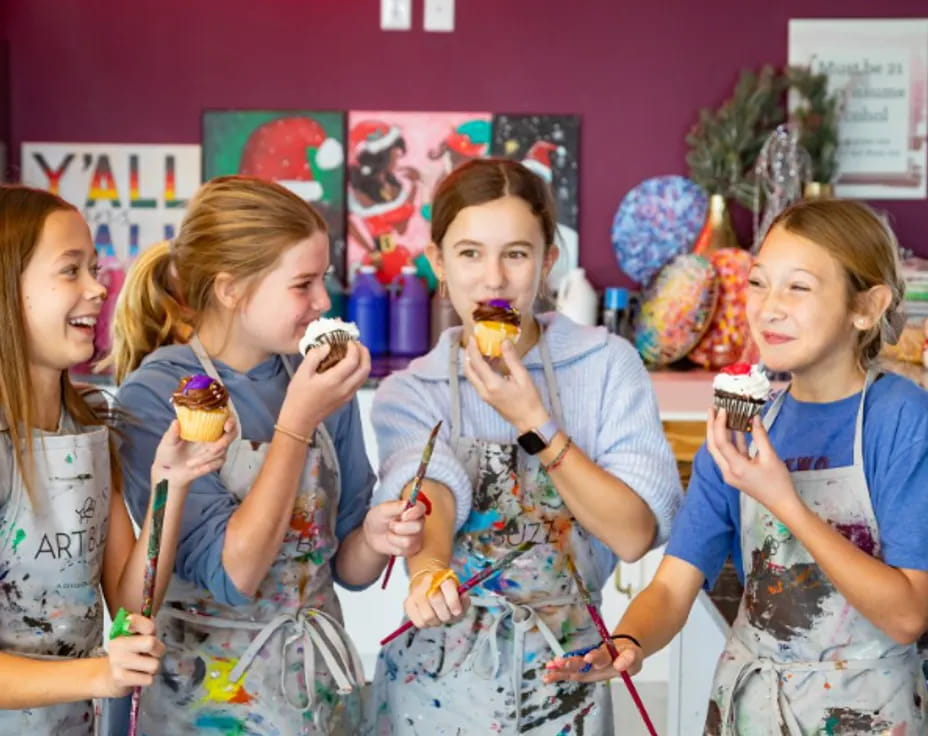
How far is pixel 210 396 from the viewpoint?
1.42 metres

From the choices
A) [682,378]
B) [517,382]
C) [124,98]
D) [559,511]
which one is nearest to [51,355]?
[517,382]

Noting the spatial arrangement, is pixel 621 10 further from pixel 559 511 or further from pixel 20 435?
pixel 20 435

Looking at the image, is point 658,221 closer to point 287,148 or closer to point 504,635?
point 287,148

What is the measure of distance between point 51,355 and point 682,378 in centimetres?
230

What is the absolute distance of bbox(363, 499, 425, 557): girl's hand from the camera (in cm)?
144

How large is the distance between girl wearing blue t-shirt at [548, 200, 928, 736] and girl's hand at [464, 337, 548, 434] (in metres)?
0.22

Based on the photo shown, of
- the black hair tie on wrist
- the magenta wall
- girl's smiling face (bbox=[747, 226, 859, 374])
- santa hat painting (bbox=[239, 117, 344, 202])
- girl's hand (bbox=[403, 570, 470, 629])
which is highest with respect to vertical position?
the magenta wall

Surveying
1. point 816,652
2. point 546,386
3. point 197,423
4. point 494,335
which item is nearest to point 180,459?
point 197,423

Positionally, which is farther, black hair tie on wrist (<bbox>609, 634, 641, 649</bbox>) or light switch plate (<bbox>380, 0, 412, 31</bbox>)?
light switch plate (<bbox>380, 0, 412, 31</bbox>)

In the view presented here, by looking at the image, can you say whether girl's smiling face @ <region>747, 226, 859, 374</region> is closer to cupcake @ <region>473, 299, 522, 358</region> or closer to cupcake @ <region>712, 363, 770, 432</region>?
cupcake @ <region>712, 363, 770, 432</region>

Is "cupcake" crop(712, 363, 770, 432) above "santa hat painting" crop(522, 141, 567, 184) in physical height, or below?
below

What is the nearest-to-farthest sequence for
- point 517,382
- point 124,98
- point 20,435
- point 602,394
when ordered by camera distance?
point 20,435 → point 517,382 → point 602,394 → point 124,98

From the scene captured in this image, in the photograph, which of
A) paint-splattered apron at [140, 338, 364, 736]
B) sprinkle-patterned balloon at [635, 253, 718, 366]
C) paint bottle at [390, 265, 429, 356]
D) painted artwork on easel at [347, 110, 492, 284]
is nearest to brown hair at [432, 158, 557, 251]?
paint-splattered apron at [140, 338, 364, 736]

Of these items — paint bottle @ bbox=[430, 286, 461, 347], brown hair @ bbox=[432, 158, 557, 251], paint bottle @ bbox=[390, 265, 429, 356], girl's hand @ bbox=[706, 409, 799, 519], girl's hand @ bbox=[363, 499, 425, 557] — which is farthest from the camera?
paint bottle @ bbox=[390, 265, 429, 356]
